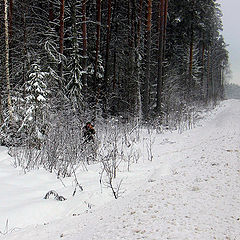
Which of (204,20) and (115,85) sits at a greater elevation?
(204,20)

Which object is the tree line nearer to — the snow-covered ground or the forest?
the forest

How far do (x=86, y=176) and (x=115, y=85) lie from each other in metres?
12.7

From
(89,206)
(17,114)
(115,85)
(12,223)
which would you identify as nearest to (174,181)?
(89,206)

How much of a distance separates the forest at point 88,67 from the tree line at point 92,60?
0.05 meters

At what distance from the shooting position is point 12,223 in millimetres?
2664

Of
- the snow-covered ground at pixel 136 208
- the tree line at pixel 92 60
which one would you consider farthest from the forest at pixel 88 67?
the snow-covered ground at pixel 136 208

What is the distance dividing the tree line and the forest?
5 centimetres

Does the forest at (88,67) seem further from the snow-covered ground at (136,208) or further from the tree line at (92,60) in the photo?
the snow-covered ground at (136,208)

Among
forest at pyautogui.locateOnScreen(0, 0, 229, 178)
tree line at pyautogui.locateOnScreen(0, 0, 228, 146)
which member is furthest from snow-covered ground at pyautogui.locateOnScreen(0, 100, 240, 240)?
tree line at pyautogui.locateOnScreen(0, 0, 228, 146)

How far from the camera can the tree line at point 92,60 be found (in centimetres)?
899

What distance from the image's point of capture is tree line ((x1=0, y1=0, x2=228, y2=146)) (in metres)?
8.99

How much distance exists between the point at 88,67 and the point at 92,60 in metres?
1.54

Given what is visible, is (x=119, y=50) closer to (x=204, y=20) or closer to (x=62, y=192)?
(x=204, y=20)

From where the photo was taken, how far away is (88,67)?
14.4 m
